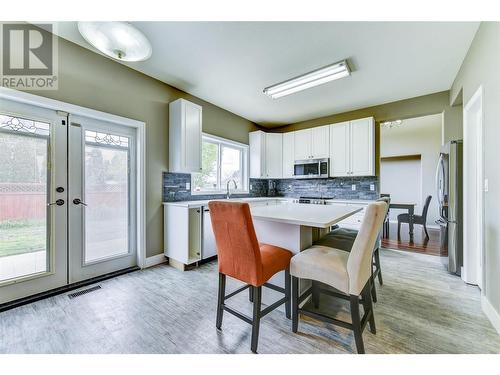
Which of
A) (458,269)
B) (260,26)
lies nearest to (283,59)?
(260,26)

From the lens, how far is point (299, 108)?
4.03 m

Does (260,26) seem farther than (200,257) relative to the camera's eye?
No

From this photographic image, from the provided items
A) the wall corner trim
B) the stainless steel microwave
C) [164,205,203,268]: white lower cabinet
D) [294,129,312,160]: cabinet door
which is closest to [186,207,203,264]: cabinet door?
[164,205,203,268]: white lower cabinet

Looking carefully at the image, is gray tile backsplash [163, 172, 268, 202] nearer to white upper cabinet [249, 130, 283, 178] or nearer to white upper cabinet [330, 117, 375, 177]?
white upper cabinet [249, 130, 283, 178]

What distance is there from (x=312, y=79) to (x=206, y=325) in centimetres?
297

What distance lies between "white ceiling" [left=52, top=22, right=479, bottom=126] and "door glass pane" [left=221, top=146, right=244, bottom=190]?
3.76 ft

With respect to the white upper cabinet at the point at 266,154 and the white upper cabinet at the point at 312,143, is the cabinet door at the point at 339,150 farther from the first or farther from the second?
the white upper cabinet at the point at 266,154

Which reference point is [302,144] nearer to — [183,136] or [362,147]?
[362,147]

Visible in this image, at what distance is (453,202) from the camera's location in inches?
103

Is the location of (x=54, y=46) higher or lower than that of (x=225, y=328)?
higher

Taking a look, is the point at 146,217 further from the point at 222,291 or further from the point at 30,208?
the point at 222,291

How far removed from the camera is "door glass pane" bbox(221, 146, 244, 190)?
4.25 m

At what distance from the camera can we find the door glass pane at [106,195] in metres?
2.47
